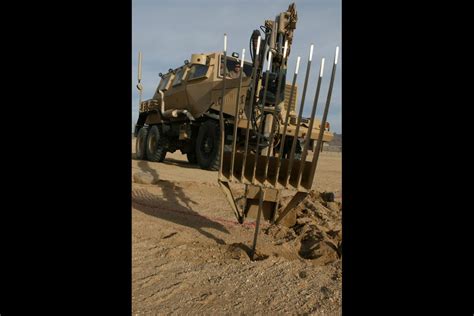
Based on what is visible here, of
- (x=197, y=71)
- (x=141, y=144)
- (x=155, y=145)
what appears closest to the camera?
(x=197, y=71)

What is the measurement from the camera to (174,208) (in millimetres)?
4953

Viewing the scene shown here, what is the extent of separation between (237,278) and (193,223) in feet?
5.79

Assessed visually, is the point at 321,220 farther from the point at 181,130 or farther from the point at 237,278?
the point at 181,130

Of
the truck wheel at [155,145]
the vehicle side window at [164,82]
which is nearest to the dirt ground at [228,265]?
the truck wheel at [155,145]

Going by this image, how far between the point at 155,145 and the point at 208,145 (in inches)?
122

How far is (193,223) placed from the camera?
4.19m

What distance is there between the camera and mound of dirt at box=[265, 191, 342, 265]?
310 cm

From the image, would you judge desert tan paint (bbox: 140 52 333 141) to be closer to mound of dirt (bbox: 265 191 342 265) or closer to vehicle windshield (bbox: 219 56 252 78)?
vehicle windshield (bbox: 219 56 252 78)

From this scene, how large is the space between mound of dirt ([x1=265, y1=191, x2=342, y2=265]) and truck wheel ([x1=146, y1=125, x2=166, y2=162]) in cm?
721

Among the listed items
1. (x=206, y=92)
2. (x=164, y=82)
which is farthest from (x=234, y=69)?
(x=164, y=82)

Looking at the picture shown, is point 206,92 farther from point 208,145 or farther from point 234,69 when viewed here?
point 208,145

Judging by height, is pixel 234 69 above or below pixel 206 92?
above

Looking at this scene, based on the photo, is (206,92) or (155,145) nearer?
(206,92)
